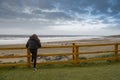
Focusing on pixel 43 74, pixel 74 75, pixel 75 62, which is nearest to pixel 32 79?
pixel 43 74

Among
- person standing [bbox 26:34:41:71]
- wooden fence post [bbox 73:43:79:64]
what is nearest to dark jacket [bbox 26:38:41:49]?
person standing [bbox 26:34:41:71]

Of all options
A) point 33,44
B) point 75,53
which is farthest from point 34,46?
point 75,53

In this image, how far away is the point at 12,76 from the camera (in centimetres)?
1256

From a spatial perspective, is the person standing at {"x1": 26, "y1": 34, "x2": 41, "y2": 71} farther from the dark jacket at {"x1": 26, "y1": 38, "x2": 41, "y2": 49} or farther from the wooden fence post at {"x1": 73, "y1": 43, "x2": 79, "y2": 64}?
the wooden fence post at {"x1": 73, "y1": 43, "x2": 79, "y2": 64}

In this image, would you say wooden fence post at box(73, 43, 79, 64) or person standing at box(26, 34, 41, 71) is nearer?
person standing at box(26, 34, 41, 71)

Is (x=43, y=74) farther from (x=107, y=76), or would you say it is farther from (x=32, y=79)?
(x=107, y=76)

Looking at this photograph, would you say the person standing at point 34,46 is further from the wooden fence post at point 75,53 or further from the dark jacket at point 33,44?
the wooden fence post at point 75,53

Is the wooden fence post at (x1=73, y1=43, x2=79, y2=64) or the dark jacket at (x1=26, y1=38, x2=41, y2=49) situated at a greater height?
the dark jacket at (x1=26, y1=38, x2=41, y2=49)

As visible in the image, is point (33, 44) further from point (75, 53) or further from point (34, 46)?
point (75, 53)

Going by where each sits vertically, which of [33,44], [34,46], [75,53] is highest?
[33,44]

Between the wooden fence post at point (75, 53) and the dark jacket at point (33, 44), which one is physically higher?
the dark jacket at point (33, 44)

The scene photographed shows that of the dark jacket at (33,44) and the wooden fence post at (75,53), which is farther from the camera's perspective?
the wooden fence post at (75,53)

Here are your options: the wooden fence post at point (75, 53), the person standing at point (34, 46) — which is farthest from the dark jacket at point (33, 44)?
the wooden fence post at point (75, 53)

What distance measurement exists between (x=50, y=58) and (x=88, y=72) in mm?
10901
